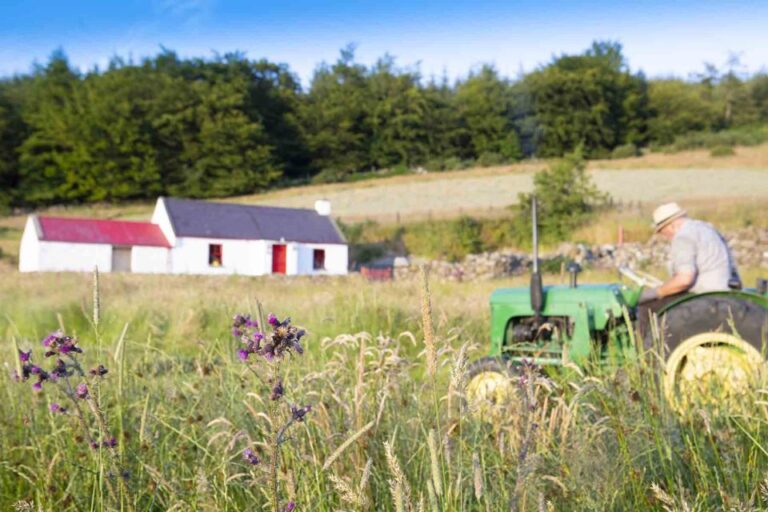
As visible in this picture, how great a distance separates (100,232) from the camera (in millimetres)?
29109

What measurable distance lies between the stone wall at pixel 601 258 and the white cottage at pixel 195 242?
Result: 21.1 ft

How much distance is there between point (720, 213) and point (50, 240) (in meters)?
27.0

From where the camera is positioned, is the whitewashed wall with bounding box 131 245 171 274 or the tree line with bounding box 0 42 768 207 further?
the tree line with bounding box 0 42 768 207

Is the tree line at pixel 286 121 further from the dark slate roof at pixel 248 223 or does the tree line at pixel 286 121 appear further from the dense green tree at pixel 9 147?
the dark slate roof at pixel 248 223

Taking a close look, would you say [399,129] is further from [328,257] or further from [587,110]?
[328,257]

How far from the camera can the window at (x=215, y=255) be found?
30359mm

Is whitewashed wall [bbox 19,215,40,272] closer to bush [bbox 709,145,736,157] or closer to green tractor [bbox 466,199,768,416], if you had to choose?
green tractor [bbox 466,199,768,416]

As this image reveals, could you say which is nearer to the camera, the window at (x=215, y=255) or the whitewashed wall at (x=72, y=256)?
the whitewashed wall at (x=72, y=256)

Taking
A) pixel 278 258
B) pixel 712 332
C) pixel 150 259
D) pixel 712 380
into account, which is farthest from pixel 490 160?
pixel 712 380

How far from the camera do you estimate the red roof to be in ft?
92.7

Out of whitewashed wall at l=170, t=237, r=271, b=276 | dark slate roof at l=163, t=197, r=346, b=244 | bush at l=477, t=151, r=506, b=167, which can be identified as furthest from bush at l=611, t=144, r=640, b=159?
whitewashed wall at l=170, t=237, r=271, b=276

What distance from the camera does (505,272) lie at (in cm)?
2445

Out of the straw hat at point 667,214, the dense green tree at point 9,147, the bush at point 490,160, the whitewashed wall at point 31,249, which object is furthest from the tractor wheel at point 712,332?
the bush at point 490,160

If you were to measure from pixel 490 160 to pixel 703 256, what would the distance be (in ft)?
197
